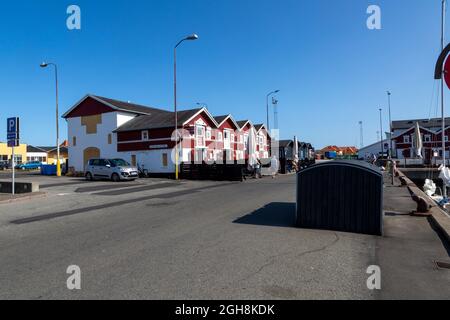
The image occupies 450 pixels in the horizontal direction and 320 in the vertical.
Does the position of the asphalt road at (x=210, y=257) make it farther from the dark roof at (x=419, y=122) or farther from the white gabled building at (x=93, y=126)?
the dark roof at (x=419, y=122)

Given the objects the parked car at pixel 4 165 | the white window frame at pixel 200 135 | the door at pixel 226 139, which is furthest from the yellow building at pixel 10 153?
the white window frame at pixel 200 135

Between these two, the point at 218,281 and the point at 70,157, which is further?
the point at 70,157

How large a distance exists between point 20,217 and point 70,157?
103 feet

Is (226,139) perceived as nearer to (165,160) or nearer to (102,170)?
(165,160)

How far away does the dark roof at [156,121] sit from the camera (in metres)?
32.1

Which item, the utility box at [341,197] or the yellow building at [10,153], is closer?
the utility box at [341,197]

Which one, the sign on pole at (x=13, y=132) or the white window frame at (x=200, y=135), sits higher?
the white window frame at (x=200, y=135)

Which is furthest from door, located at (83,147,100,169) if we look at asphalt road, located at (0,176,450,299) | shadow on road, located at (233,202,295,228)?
shadow on road, located at (233,202,295,228)

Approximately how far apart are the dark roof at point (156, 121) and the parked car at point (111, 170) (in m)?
6.60

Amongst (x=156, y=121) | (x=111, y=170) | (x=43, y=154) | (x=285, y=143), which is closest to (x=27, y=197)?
(x=111, y=170)

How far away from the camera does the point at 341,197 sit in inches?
317
